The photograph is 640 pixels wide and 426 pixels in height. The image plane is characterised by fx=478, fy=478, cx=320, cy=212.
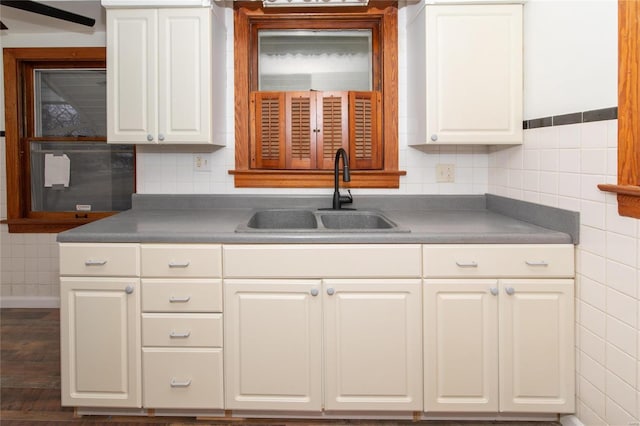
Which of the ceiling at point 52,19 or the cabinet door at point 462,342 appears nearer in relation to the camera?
the cabinet door at point 462,342

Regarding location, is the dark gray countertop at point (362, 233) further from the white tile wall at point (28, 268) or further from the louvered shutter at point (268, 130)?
the white tile wall at point (28, 268)

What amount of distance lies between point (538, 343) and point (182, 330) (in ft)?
4.78

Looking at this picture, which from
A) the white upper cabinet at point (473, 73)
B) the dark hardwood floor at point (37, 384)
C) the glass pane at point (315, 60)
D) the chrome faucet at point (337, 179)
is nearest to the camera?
the dark hardwood floor at point (37, 384)

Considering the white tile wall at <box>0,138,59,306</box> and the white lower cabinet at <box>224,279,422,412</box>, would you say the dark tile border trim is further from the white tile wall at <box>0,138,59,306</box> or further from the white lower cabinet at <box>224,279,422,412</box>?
the white tile wall at <box>0,138,59,306</box>

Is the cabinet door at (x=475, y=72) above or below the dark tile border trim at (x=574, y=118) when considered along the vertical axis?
above

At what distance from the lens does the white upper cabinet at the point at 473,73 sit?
232 centimetres

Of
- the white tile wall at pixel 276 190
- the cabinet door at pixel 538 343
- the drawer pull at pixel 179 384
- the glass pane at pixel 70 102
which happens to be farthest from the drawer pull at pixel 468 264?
the glass pane at pixel 70 102

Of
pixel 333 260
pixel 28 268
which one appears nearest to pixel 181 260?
pixel 333 260

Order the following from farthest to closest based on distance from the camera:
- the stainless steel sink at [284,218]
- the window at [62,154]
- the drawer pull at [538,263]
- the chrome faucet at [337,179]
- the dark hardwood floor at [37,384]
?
the window at [62,154] → the stainless steel sink at [284,218] → the chrome faucet at [337,179] → the dark hardwood floor at [37,384] → the drawer pull at [538,263]

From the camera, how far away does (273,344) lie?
6.49ft

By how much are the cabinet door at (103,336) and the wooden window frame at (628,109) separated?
6.07 ft

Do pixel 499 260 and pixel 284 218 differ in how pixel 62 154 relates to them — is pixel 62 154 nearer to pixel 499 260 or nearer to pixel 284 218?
pixel 284 218

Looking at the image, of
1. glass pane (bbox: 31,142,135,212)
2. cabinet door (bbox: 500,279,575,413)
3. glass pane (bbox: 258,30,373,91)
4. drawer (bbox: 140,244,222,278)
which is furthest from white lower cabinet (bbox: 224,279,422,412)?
glass pane (bbox: 31,142,135,212)

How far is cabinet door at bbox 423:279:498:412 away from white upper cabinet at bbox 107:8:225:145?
1403 mm
